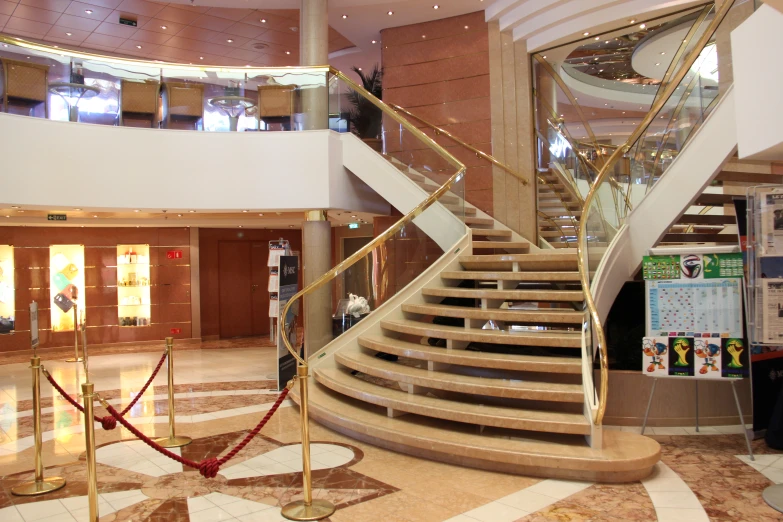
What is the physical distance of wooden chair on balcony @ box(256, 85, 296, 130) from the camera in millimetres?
9648

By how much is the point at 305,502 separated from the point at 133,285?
35.6 ft

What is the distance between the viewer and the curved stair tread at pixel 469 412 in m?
4.98

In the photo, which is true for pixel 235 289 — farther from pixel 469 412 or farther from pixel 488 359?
pixel 469 412

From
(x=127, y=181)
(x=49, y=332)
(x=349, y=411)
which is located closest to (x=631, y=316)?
(x=349, y=411)

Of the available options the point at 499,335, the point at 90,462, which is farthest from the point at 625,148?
the point at 90,462

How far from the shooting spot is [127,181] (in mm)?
9070

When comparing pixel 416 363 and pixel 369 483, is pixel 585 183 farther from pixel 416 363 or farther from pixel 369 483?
pixel 369 483

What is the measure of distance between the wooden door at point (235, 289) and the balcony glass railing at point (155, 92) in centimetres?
573

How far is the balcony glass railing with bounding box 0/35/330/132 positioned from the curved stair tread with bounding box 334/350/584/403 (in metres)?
4.63

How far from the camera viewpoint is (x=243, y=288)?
1512cm

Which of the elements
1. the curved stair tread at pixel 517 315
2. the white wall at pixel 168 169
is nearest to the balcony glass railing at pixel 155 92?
the white wall at pixel 168 169

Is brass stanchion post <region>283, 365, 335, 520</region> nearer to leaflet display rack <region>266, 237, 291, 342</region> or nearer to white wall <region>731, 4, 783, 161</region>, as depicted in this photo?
→ white wall <region>731, 4, 783, 161</region>

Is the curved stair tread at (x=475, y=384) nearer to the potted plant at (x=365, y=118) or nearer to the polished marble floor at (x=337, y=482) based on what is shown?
the polished marble floor at (x=337, y=482)

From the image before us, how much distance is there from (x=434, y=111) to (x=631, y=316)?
5.77 metres
